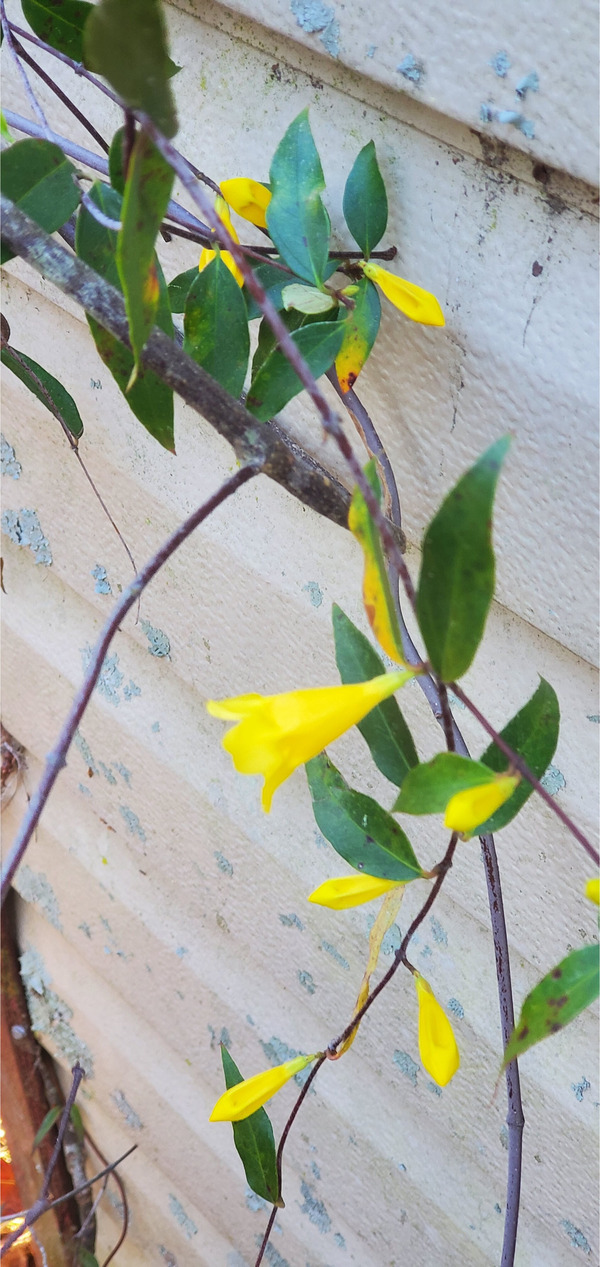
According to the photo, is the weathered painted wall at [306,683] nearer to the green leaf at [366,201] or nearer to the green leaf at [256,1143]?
the green leaf at [366,201]

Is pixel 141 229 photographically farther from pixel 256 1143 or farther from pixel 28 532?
pixel 28 532

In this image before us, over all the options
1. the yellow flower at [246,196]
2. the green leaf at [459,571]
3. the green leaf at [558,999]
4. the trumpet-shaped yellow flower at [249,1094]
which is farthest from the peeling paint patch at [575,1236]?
the yellow flower at [246,196]

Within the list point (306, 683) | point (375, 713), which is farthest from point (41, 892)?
point (375, 713)

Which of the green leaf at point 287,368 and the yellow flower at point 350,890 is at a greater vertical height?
the green leaf at point 287,368

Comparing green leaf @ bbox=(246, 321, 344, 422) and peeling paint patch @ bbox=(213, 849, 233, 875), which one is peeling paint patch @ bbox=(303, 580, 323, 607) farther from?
peeling paint patch @ bbox=(213, 849, 233, 875)

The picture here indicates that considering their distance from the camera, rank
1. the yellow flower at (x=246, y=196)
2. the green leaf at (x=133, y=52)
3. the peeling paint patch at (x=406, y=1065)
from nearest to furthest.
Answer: the green leaf at (x=133, y=52) < the yellow flower at (x=246, y=196) < the peeling paint patch at (x=406, y=1065)
